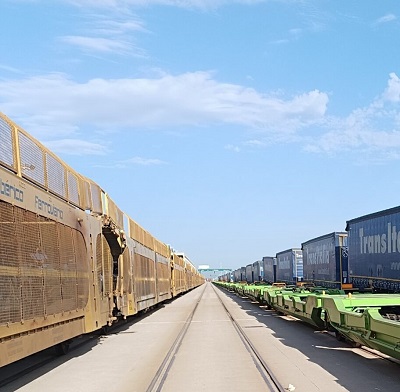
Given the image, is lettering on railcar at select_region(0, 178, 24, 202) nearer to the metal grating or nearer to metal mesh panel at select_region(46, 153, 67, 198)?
the metal grating

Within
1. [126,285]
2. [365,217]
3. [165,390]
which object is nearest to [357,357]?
[165,390]

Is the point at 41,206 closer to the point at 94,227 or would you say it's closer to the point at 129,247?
the point at 94,227

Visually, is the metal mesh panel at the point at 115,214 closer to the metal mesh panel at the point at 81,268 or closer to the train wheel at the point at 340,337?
the metal mesh panel at the point at 81,268

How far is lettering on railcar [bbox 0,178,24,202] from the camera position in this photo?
7129 mm

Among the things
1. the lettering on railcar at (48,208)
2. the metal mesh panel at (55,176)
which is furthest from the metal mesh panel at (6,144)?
the metal mesh panel at (55,176)

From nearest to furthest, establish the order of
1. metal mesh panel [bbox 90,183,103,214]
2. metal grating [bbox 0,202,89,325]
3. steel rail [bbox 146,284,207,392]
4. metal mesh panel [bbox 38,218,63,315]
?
metal grating [bbox 0,202,89,325], metal mesh panel [bbox 38,218,63,315], steel rail [bbox 146,284,207,392], metal mesh panel [bbox 90,183,103,214]

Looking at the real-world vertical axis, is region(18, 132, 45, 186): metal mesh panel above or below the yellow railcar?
above

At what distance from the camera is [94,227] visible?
12.8 metres

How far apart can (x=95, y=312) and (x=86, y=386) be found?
10.8ft

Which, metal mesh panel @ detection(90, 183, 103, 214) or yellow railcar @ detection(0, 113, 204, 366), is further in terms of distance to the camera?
metal mesh panel @ detection(90, 183, 103, 214)

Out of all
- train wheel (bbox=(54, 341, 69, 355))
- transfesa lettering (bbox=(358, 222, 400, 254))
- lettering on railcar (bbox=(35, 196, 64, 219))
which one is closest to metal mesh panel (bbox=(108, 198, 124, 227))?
train wheel (bbox=(54, 341, 69, 355))

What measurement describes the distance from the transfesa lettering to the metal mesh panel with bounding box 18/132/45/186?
15.4 meters

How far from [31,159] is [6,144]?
1163mm

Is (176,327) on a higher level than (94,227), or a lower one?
lower
